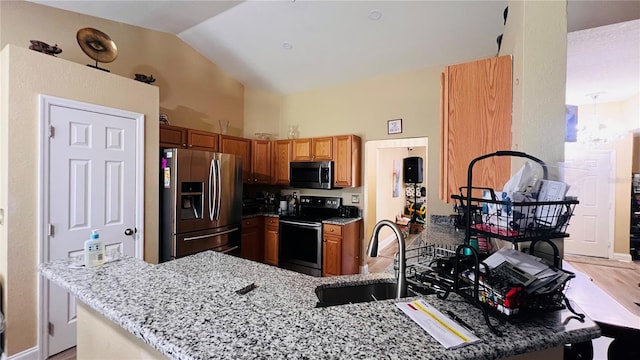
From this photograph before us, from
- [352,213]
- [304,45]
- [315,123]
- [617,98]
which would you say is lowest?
[352,213]

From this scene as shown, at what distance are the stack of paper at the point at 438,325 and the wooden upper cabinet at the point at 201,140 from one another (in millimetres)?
3342

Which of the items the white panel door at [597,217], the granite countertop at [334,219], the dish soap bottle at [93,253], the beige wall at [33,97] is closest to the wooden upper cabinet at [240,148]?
the granite countertop at [334,219]

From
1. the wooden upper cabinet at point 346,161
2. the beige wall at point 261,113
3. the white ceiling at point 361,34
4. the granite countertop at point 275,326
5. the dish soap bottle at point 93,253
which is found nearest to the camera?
the granite countertop at point 275,326

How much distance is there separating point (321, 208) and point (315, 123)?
137 cm

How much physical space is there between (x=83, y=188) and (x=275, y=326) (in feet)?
8.09

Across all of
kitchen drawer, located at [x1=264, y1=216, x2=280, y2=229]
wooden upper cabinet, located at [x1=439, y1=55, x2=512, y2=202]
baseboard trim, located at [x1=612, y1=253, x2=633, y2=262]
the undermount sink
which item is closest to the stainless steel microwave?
kitchen drawer, located at [x1=264, y1=216, x2=280, y2=229]

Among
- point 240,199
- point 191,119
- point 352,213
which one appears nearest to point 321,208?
point 352,213

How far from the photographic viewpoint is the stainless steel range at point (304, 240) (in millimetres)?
3596

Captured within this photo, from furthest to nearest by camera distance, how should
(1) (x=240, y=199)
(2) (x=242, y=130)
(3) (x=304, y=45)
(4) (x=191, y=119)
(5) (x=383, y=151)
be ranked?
(5) (x=383, y=151) → (2) (x=242, y=130) → (4) (x=191, y=119) → (1) (x=240, y=199) → (3) (x=304, y=45)

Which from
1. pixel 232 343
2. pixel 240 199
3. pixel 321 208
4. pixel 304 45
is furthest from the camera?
pixel 321 208

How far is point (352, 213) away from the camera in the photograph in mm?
3967

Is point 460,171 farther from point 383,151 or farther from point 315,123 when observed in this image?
point 383,151

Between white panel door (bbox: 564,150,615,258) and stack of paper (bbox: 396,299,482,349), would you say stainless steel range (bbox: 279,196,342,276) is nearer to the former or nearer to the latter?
stack of paper (bbox: 396,299,482,349)

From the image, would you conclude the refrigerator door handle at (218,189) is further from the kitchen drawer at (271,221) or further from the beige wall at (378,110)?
the beige wall at (378,110)
